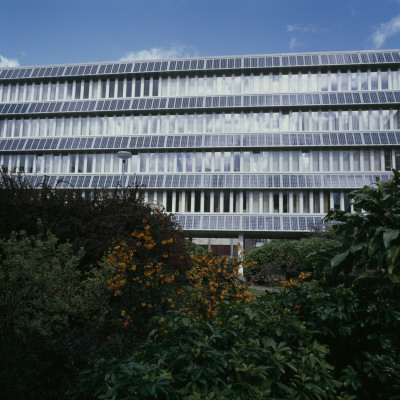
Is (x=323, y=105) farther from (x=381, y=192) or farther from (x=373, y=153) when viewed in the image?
(x=381, y=192)

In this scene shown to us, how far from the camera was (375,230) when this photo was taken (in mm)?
4383

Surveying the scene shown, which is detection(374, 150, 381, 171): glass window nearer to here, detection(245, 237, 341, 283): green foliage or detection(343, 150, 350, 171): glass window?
detection(343, 150, 350, 171): glass window

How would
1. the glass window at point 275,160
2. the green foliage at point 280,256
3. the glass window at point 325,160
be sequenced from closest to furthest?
the green foliage at point 280,256, the glass window at point 325,160, the glass window at point 275,160

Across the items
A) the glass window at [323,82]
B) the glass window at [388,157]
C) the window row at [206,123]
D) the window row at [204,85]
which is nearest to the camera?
the glass window at [388,157]

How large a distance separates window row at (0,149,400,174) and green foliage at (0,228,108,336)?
26.7m

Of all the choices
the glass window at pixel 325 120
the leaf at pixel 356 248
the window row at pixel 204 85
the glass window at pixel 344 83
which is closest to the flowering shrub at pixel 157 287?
the leaf at pixel 356 248

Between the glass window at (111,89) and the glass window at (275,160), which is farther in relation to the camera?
the glass window at (111,89)

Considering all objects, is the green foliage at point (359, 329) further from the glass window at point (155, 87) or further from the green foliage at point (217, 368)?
the glass window at point (155, 87)

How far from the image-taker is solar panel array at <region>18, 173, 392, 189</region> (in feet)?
102

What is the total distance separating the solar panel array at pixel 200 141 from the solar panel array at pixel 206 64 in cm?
653

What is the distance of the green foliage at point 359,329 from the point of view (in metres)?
3.63

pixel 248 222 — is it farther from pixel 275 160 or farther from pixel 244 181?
pixel 275 160

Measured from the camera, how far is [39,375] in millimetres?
3947

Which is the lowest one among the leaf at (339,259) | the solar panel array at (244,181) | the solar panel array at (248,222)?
the leaf at (339,259)
